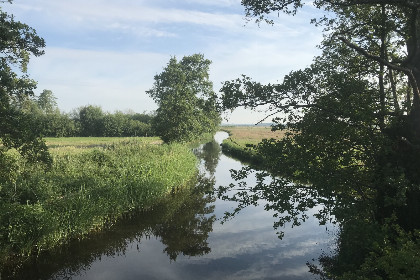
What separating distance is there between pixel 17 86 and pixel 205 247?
407 inches

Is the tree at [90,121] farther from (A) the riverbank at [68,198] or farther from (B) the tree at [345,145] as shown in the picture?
(B) the tree at [345,145]

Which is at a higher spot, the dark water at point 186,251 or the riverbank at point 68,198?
the riverbank at point 68,198

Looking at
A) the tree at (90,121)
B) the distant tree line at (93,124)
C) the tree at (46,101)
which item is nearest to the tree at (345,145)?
→ the distant tree line at (93,124)

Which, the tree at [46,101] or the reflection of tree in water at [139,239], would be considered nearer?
the reflection of tree in water at [139,239]

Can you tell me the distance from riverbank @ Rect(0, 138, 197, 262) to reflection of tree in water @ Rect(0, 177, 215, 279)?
48cm

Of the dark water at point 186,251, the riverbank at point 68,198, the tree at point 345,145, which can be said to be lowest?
the dark water at point 186,251

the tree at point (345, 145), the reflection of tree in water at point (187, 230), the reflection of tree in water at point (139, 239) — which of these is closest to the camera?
the tree at point (345, 145)

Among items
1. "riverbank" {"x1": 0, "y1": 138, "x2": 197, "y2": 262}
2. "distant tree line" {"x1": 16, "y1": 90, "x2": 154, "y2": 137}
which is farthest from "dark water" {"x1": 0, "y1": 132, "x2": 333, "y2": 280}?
"distant tree line" {"x1": 16, "y1": 90, "x2": 154, "y2": 137}

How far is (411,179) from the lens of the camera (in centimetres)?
661

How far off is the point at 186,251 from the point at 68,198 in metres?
5.58

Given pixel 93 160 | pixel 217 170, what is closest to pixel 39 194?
pixel 93 160

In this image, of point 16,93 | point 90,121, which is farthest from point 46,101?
point 16,93

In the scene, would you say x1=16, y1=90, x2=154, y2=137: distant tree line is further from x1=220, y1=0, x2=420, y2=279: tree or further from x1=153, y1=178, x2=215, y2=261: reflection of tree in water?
x1=220, y1=0, x2=420, y2=279: tree

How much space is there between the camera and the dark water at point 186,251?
33.8ft
